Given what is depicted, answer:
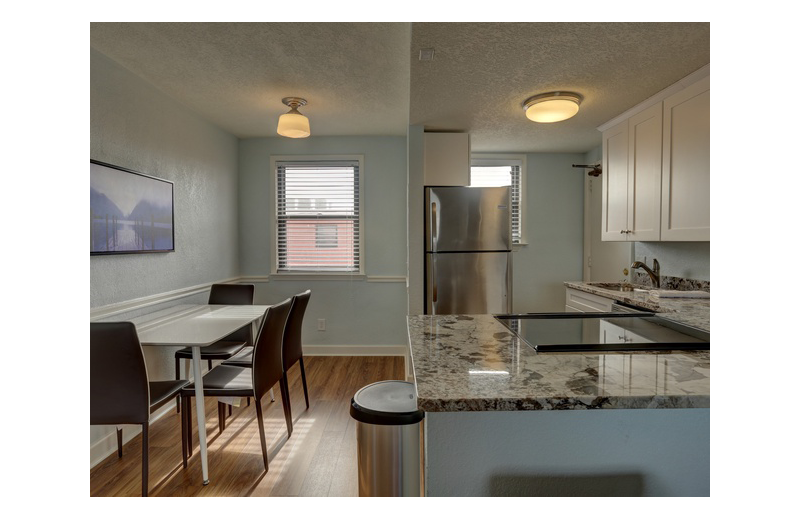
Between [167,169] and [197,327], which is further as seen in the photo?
[167,169]

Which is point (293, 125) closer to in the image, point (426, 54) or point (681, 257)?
point (426, 54)

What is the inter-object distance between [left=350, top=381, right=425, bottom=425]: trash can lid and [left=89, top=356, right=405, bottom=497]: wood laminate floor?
2.60ft

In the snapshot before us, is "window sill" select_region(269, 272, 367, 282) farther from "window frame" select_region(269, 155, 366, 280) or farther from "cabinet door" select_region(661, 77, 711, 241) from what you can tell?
"cabinet door" select_region(661, 77, 711, 241)

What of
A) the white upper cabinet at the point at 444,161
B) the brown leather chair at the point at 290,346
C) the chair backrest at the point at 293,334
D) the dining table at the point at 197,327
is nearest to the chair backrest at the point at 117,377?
the dining table at the point at 197,327

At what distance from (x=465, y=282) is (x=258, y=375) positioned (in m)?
1.67

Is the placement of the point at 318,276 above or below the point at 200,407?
above

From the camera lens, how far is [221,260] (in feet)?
12.6

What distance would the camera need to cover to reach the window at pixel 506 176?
14.3 ft

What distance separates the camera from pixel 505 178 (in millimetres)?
4391

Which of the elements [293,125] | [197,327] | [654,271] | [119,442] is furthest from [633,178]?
[119,442]

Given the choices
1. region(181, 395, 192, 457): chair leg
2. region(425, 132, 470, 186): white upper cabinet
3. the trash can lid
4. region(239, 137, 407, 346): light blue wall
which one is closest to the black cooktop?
the trash can lid

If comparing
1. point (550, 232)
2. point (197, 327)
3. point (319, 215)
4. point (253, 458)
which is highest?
point (319, 215)
